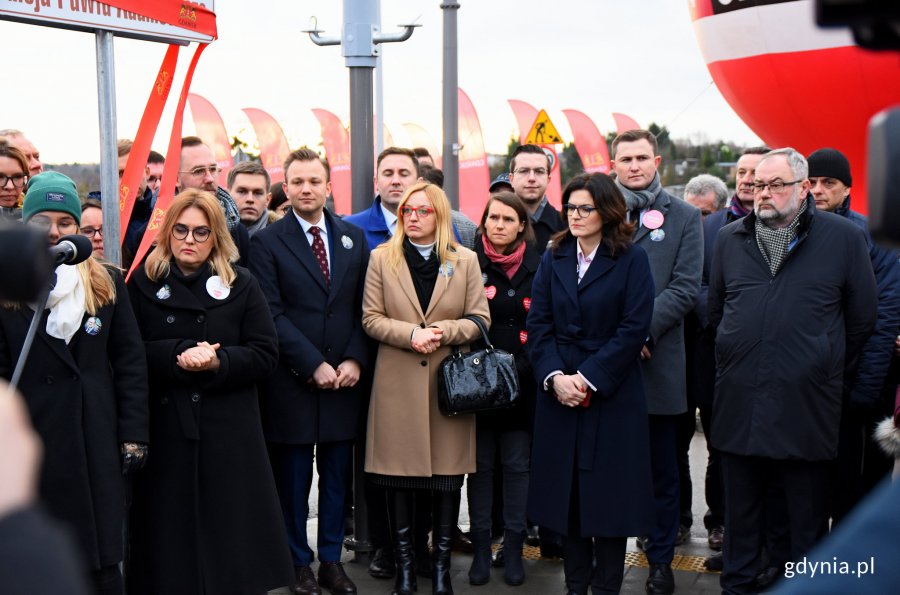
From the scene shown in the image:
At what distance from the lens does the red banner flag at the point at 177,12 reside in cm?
471

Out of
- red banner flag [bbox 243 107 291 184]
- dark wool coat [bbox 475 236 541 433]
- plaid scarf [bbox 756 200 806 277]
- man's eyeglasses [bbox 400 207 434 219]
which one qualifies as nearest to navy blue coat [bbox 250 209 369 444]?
man's eyeglasses [bbox 400 207 434 219]

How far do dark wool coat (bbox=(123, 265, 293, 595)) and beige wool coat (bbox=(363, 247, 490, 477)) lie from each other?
751mm

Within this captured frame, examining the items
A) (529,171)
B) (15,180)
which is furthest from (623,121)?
(15,180)

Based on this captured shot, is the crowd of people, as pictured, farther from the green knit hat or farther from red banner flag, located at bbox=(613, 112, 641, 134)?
red banner flag, located at bbox=(613, 112, 641, 134)

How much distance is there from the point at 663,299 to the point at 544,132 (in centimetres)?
812

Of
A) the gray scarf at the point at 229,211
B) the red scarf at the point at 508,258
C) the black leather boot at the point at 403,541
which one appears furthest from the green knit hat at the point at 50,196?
the red scarf at the point at 508,258

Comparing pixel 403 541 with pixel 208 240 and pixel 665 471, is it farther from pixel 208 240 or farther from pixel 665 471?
pixel 208 240

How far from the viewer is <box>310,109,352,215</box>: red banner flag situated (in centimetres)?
2586

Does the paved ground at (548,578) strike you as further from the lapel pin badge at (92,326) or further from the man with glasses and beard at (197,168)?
the man with glasses and beard at (197,168)

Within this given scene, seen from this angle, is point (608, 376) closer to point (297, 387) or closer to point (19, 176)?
point (297, 387)

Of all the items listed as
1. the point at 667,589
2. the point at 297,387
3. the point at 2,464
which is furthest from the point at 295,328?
the point at 2,464

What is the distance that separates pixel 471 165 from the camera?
2247 cm

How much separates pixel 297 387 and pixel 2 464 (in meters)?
4.44

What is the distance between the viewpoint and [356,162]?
654 cm
